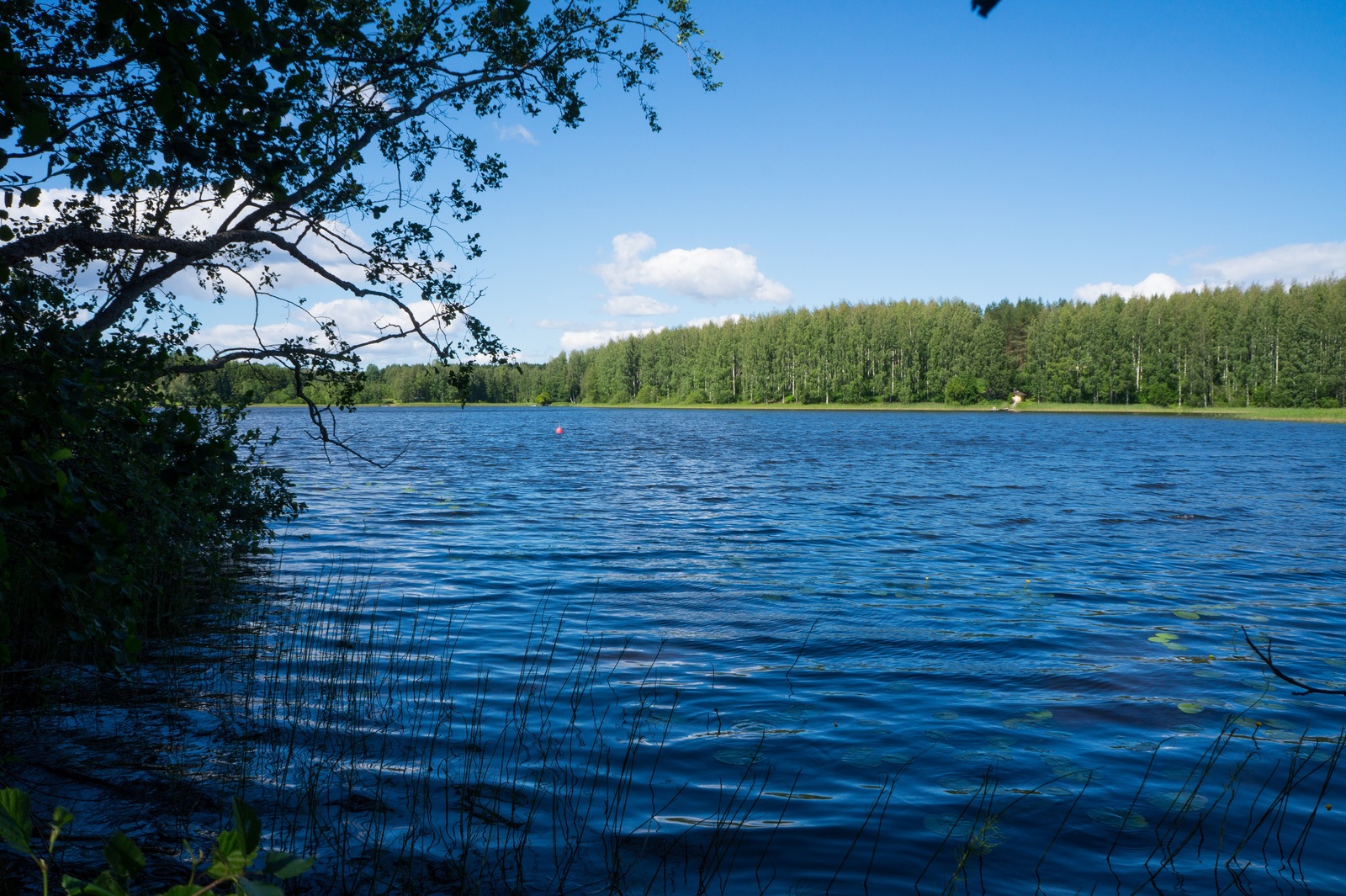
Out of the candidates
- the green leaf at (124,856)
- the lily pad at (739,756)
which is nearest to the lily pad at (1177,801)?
the lily pad at (739,756)

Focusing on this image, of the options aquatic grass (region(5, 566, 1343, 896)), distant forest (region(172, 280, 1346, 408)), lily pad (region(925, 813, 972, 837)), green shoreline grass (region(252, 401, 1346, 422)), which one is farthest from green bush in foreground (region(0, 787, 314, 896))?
distant forest (region(172, 280, 1346, 408))

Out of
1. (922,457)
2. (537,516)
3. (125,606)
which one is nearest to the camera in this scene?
(125,606)

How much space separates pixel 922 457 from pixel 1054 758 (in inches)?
1652

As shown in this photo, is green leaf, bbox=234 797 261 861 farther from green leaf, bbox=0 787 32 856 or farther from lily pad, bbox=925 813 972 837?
lily pad, bbox=925 813 972 837

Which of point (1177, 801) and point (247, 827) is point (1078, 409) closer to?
point (1177, 801)

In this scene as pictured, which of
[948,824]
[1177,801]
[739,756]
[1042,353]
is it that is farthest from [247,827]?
[1042,353]

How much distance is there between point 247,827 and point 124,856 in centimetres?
31

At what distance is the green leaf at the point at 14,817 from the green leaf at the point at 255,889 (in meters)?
0.52

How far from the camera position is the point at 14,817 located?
2059 millimetres

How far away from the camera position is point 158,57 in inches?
153

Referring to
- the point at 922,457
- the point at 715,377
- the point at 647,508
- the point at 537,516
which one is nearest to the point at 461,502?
the point at 537,516

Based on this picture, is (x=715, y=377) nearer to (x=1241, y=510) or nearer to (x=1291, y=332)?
(x=1291, y=332)

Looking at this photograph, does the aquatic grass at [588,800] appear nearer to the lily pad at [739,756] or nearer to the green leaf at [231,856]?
the lily pad at [739,756]

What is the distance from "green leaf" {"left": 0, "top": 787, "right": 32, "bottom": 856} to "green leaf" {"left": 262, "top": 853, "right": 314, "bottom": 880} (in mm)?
515
